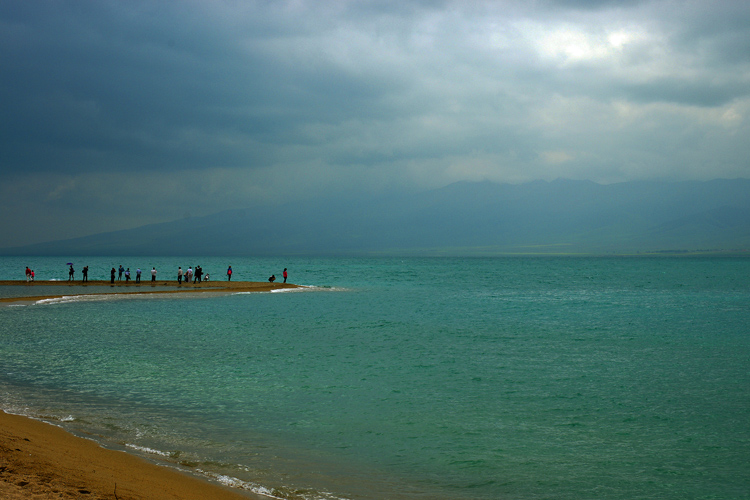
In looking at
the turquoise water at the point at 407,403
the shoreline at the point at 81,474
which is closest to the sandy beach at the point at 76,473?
the shoreline at the point at 81,474

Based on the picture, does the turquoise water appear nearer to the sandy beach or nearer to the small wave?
the small wave

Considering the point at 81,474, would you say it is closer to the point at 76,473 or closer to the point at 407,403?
the point at 76,473

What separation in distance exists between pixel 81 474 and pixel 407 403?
9710mm

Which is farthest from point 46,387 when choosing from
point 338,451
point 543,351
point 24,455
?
point 543,351

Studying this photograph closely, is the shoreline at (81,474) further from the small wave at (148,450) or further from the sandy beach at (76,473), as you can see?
the small wave at (148,450)

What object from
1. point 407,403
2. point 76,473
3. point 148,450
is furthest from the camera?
point 407,403

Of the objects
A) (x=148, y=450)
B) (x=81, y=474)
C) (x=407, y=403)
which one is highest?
(x=81, y=474)

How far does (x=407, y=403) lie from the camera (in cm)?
1703

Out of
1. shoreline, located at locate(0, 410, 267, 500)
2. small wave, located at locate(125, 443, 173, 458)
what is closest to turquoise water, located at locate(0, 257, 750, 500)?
small wave, located at locate(125, 443, 173, 458)

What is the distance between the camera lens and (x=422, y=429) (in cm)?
1443

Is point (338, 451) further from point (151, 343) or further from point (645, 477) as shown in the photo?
point (151, 343)

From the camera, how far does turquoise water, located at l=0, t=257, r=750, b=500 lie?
11352 mm

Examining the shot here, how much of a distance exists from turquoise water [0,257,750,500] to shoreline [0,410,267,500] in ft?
2.27

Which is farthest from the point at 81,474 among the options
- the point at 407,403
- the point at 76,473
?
the point at 407,403
